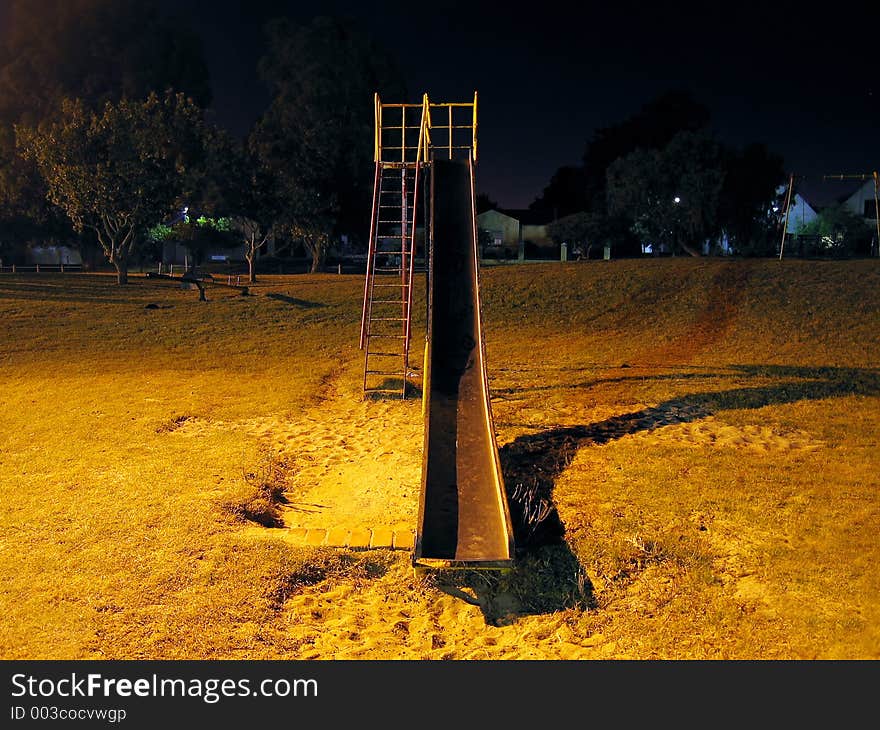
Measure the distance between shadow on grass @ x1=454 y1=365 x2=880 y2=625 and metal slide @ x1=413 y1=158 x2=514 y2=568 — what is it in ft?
0.89

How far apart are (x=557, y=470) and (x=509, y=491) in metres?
0.91

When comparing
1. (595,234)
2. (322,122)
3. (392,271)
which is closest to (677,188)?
(595,234)

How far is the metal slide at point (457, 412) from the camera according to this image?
Answer: 6.15 meters

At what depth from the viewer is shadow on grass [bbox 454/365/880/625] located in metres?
5.68

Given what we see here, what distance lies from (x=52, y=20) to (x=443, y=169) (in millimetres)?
Result: 52890

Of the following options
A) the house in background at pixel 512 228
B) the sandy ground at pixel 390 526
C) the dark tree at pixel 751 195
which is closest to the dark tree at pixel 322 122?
the house in background at pixel 512 228

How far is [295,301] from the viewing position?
25703 mm

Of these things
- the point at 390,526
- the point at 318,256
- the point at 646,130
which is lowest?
the point at 390,526

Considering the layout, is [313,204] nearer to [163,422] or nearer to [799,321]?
[799,321]

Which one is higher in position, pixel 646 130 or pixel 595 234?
pixel 646 130

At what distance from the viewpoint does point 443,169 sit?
1334 cm

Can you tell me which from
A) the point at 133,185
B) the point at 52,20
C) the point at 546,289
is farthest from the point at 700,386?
the point at 52,20

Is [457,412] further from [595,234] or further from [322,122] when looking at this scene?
[322,122]

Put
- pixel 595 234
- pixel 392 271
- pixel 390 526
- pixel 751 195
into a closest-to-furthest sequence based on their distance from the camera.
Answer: pixel 390 526, pixel 392 271, pixel 751 195, pixel 595 234
